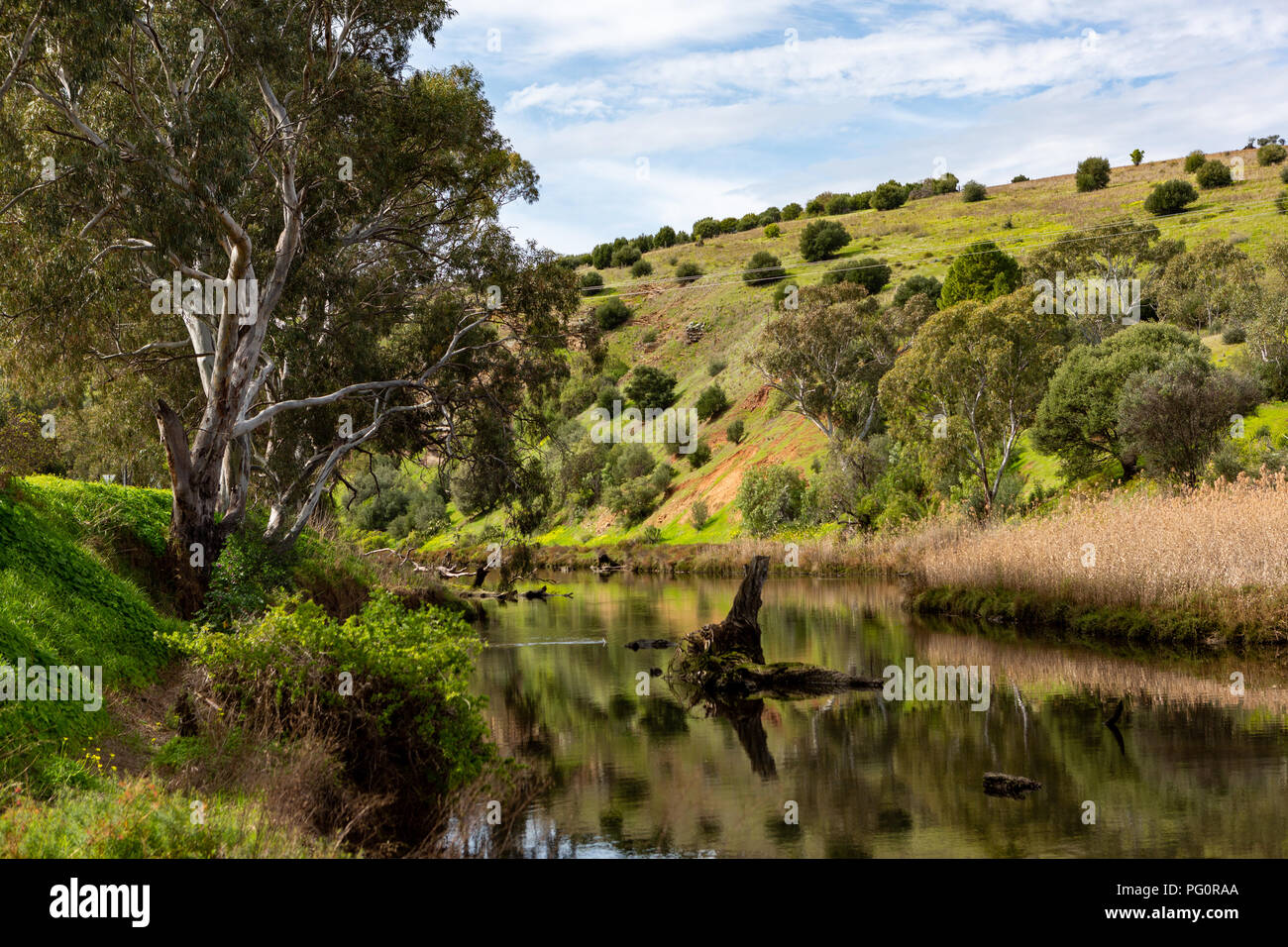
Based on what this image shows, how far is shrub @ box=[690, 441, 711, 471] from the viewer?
62.9m

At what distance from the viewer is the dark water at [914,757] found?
10195 millimetres

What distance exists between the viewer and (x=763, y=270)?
288 ft

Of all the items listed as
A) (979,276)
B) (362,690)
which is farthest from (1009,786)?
(979,276)

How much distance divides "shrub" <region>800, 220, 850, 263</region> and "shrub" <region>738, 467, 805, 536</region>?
140 ft

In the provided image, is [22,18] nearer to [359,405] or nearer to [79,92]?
[79,92]

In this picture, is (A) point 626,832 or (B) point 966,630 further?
(B) point 966,630

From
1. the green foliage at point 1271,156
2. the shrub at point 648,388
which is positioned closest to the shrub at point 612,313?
the shrub at point 648,388

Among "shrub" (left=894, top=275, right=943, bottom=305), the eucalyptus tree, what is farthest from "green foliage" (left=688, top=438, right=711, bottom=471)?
the eucalyptus tree

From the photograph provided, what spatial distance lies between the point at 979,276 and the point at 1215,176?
35.6m

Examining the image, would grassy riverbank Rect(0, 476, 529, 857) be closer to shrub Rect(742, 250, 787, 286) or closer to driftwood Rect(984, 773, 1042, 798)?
driftwood Rect(984, 773, 1042, 798)

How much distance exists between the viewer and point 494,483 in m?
27.2

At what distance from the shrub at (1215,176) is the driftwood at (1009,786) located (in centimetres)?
8373
